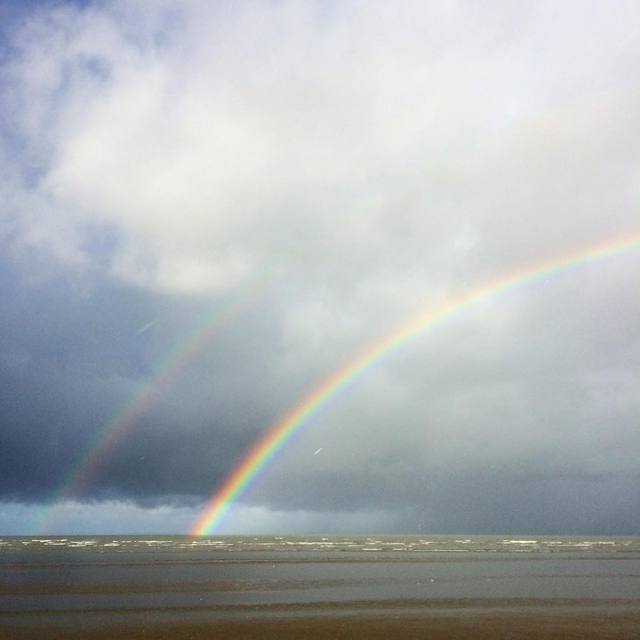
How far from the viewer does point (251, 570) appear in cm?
5053

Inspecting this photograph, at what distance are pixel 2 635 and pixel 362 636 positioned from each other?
1370 cm

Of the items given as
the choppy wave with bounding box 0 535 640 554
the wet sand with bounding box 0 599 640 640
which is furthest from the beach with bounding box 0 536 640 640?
the choppy wave with bounding box 0 535 640 554

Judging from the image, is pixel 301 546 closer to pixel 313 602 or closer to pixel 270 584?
pixel 270 584

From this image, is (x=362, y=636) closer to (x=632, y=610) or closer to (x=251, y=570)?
(x=632, y=610)

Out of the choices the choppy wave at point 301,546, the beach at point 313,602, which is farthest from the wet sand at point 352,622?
the choppy wave at point 301,546

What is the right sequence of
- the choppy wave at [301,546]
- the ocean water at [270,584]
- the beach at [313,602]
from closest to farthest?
the beach at [313,602], the ocean water at [270,584], the choppy wave at [301,546]

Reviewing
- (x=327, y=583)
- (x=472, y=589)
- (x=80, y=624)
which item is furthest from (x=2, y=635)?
(x=472, y=589)

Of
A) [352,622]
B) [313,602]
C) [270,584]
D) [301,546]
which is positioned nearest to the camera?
[352,622]

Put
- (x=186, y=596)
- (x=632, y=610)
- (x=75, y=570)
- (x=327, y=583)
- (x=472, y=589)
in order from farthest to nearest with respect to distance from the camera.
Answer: (x=75, y=570) → (x=327, y=583) → (x=472, y=589) → (x=186, y=596) → (x=632, y=610)

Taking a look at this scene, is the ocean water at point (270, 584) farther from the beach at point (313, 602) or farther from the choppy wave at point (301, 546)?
the choppy wave at point (301, 546)

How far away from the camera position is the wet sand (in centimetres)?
Result: 2353

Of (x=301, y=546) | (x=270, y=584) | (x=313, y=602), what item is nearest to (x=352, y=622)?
(x=313, y=602)

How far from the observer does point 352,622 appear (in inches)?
1027

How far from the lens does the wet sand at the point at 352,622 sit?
23531mm
